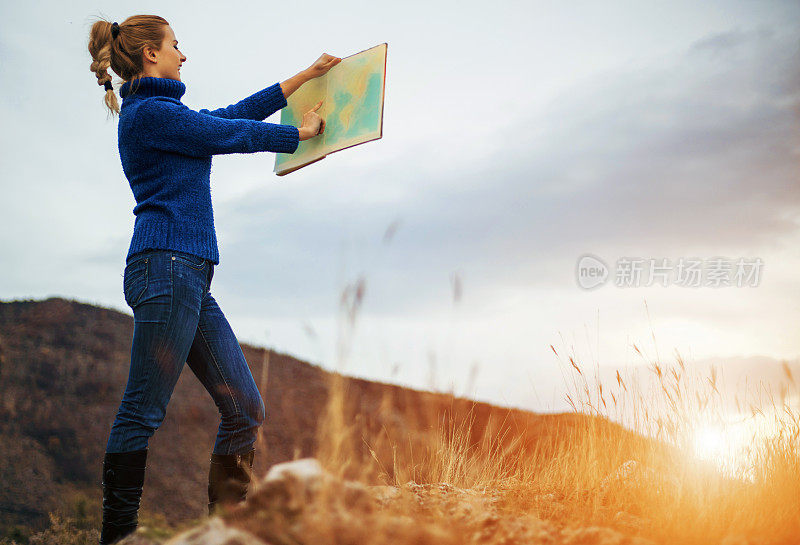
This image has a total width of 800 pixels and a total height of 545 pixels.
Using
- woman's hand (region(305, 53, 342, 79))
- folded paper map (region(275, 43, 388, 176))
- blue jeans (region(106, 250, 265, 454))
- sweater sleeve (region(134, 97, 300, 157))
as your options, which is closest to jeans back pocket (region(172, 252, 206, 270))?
blue jeans (region(106, 250, 265, 454))

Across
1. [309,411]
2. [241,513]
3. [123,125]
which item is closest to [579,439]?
[241,513]

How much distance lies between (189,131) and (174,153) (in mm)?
108

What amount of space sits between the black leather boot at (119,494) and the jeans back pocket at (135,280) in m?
0.45

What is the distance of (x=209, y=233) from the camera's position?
1933 millimetres

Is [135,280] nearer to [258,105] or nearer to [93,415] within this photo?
[258,105]

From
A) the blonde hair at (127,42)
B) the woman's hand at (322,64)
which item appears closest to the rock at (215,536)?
the blonde hair at (127,42)

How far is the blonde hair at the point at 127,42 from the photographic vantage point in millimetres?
2045

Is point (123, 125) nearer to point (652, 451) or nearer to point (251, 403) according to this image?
point (251, 403)

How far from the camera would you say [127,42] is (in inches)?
80.4

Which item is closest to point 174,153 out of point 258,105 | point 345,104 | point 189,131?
point 189,131

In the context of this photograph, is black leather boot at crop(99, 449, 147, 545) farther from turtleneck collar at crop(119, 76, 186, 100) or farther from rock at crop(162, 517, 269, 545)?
turtleneck collar at crop(119, 76, 186, 100)

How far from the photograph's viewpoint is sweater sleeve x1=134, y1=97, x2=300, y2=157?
1902mm

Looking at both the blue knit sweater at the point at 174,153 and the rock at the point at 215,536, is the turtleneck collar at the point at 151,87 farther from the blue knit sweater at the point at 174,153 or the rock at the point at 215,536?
the rock at the point at 215,536

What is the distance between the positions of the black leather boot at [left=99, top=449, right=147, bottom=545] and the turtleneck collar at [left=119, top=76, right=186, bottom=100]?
1.14 metres
